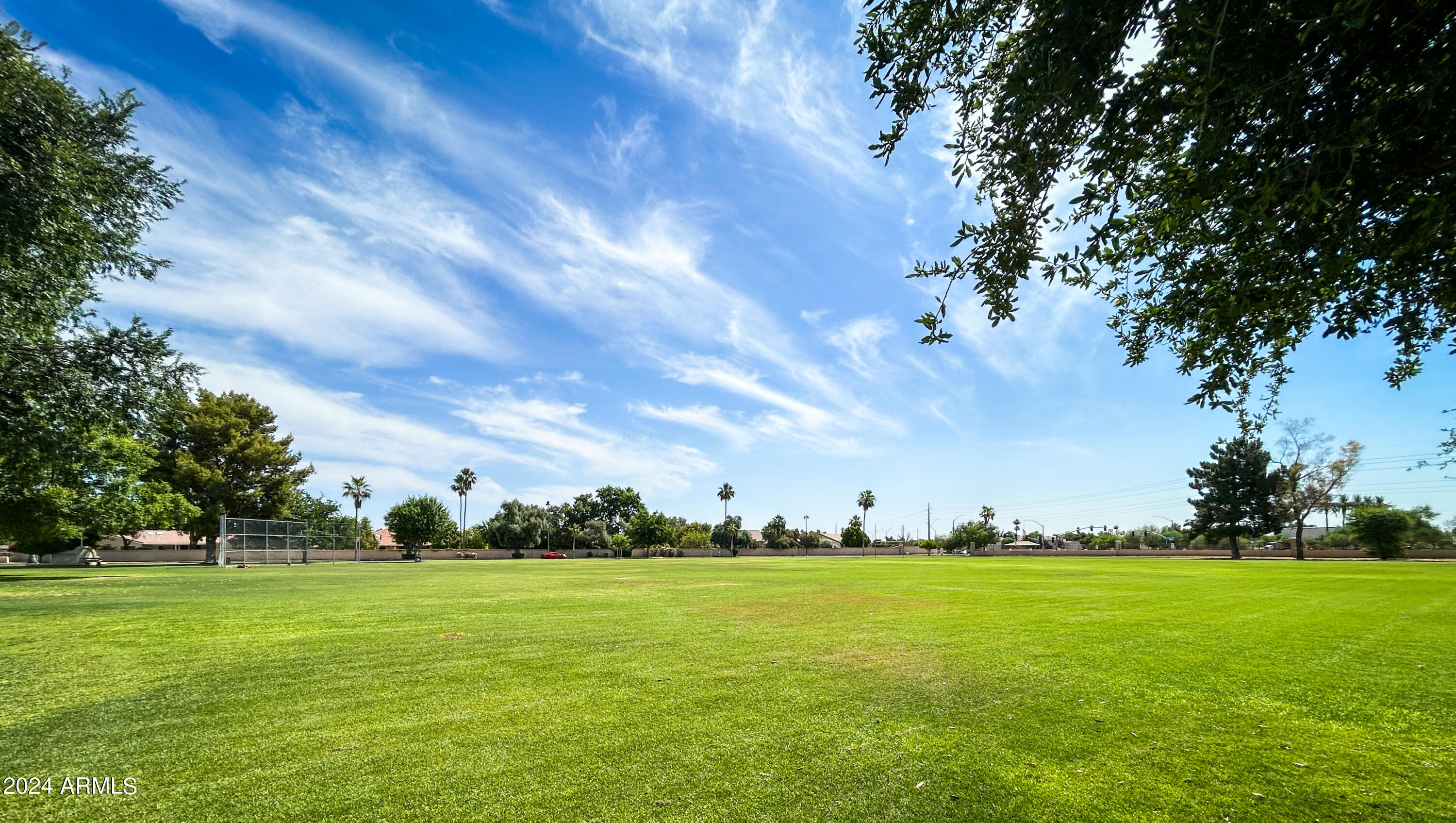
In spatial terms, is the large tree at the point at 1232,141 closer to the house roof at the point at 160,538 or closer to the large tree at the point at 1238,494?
the large tree at the point at 1238,494

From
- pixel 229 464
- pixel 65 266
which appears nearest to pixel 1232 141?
pixel 65 266

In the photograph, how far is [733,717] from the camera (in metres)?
5.95

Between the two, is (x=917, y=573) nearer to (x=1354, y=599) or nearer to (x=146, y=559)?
(x=1354, y=599)

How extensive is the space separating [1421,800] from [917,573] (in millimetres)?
30877

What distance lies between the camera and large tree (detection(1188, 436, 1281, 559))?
7700 centimetres

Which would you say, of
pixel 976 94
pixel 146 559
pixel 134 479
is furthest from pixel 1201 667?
pixel 146 559

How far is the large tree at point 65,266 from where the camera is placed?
12.1 m

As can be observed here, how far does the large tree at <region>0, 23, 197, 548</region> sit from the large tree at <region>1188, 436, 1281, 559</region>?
331 ft

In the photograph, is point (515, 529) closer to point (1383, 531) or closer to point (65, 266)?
point (65, 266)

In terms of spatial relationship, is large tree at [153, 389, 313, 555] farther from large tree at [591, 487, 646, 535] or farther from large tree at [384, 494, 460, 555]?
large tree at [591, 487, 646, 535]

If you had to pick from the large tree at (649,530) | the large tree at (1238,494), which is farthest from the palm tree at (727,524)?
the large tree at (1238,494)

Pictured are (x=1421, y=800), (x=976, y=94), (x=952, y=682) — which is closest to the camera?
(x=1421, y=800)

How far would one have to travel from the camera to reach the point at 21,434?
51.3ft

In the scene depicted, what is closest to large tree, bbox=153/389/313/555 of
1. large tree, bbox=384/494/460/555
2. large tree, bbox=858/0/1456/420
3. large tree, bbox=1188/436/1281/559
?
large tree, bbox=384/494/460/555
